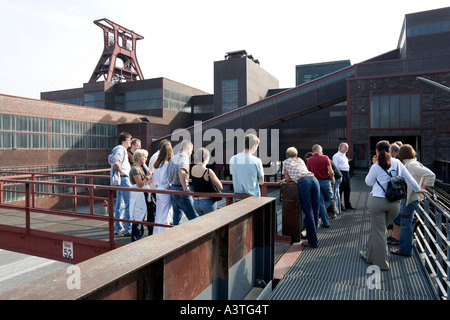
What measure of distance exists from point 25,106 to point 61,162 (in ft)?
19.1

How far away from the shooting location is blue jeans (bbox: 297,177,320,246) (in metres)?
5.32

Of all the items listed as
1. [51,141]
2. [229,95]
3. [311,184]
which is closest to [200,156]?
[311,184]

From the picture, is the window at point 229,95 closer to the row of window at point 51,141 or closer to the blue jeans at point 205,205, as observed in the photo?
the row of window at point 51,141

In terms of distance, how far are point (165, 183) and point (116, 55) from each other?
52211 mm

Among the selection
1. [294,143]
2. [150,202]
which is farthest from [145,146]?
[150,202]

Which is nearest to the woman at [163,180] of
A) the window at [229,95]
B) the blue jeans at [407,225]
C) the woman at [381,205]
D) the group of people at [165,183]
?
the group of people at [165,183]

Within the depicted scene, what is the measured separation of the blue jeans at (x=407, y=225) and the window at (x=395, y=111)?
18.8 m

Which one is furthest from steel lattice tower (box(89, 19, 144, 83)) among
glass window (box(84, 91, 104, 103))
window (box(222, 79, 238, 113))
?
window (box(222, 79, 238, 113))

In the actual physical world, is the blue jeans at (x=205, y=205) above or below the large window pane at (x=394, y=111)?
below

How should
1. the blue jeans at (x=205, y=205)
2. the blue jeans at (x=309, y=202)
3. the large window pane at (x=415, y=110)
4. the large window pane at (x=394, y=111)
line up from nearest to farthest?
the blue jeans at (x=205, y=205), the blue jeans at (x=309, y=202), the large window pane at (x=415, y=110), the large window pane at (x=394, y=111)

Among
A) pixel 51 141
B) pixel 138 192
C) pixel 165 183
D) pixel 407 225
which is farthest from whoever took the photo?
pixel 51 141

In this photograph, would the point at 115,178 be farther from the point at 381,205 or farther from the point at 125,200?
the point at 381,205

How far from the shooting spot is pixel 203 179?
4746 millimetres

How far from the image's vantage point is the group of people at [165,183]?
4.82 metres
